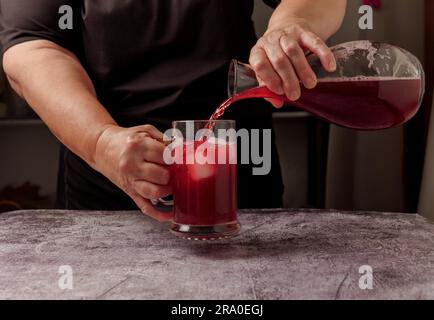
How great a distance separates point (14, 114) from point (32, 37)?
5.70ft

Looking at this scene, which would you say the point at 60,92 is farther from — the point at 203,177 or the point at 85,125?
the point at 203,177

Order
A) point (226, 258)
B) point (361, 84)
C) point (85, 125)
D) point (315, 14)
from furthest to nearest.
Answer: point (315, 14), point (85, 125), point (361, 84), point (226, 258)

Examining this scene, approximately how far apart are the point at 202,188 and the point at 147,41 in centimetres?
63

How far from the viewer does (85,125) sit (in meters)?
1.25

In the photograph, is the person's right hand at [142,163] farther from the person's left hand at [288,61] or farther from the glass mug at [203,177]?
the person's left hand at [288,61]

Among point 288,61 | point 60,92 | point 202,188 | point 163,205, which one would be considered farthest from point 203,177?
point 60,92

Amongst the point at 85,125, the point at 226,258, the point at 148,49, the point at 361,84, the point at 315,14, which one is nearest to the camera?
the point at 226,258

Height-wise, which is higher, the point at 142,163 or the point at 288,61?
the point at 288,61

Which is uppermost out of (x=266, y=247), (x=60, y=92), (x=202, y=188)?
(x=60, y=92)

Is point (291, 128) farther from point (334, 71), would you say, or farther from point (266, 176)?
point (334, 71)

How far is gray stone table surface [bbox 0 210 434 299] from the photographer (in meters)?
0.79

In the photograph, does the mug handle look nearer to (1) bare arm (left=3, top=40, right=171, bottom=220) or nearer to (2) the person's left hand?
(1) bare arm (left=3, top=40, right=171, bottom=220)

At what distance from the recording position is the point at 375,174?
2.70m
